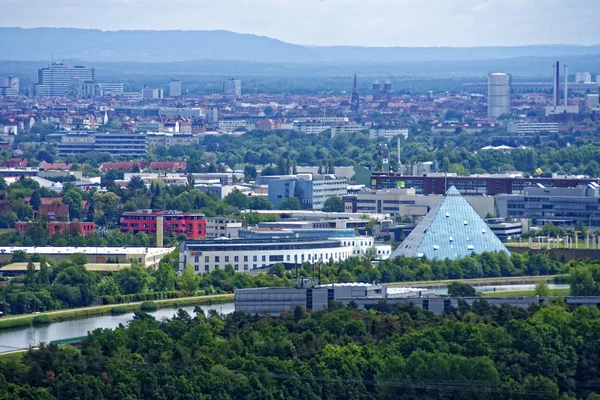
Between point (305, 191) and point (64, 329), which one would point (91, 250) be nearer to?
point (64, 329)

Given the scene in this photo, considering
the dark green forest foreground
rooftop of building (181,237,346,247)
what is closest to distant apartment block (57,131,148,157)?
rooftop of building (181,237,346,247)

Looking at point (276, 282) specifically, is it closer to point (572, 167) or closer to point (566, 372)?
point (566, 372)

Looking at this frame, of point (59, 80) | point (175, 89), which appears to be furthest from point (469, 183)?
point (175, 89)

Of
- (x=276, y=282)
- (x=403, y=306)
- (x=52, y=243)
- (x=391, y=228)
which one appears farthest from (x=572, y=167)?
(x=403, y=306)

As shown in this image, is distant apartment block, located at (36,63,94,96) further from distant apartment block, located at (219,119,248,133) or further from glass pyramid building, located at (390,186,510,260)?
glass pyramid building, located at (390,186,510,260)

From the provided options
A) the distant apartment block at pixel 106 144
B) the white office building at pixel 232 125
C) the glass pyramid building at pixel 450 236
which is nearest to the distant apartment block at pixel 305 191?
the glass pyramid building at pixel 450 236

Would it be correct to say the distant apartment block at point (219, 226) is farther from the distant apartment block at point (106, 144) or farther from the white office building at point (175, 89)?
the white office building at point (175, 89)
